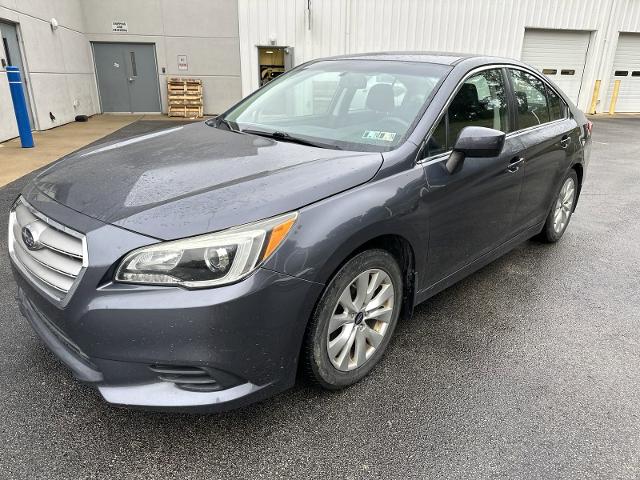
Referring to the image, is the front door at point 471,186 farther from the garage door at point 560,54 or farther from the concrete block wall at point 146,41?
the garage door at point 560,54

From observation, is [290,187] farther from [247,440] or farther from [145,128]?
[145,128]

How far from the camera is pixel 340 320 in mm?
2311

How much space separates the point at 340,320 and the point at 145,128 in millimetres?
11664

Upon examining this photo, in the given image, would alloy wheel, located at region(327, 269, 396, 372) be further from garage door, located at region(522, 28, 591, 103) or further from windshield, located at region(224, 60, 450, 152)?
garage door, located at region(522, 28, 591, 103)

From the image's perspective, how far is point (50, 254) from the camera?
2.03 metres

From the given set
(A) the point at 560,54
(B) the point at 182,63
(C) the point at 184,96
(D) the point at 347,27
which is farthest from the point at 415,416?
(A) the point at 560,54

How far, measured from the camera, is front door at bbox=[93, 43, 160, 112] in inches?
604

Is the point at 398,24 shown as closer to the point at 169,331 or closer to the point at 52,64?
the point at 52,64

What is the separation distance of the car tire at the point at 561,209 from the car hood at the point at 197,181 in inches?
102

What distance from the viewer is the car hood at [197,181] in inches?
74.9

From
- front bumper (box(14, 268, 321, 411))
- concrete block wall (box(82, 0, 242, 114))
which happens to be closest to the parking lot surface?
front bumper (box(14, 268, 321, 411))

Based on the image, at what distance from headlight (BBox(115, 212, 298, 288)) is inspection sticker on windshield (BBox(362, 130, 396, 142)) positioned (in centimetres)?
118

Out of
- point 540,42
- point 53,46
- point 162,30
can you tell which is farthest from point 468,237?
point 540,42

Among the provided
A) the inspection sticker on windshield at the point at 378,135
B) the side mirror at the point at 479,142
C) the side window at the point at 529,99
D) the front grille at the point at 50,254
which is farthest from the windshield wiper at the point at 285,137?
the side window at the point at 529,99
